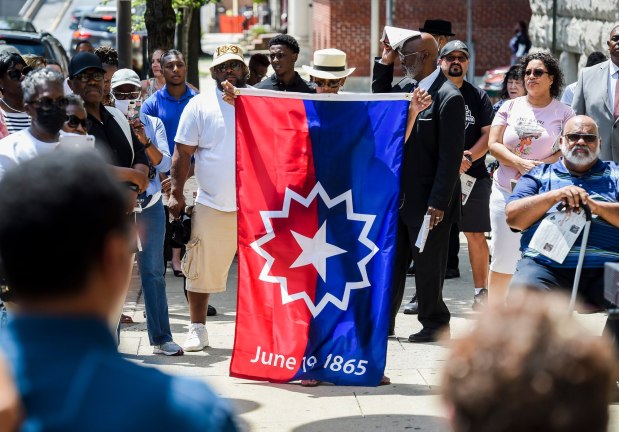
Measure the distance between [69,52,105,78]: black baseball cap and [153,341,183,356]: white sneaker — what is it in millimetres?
1797

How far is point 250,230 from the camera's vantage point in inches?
263

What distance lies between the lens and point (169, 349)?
738 centimetres

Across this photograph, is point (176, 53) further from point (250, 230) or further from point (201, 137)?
point (250, 230)

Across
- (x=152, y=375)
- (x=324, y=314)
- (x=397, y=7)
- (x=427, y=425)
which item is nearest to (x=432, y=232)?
(x=324, y=314)

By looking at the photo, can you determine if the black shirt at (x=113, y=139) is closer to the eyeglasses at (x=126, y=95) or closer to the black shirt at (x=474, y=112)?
the eyeglasses at (x=126, y=95)

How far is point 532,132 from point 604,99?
2.30ft

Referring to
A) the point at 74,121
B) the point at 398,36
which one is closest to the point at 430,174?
the point at 398,36

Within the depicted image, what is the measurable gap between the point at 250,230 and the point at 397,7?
2555 cm

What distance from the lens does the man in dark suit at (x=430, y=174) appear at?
23.7 ft

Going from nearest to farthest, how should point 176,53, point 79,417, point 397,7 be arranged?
point 79,417 → point 176,53 → point 397,7

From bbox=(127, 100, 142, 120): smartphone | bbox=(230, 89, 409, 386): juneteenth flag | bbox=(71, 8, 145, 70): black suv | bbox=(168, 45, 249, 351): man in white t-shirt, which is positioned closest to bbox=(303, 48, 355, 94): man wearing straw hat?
bbox=(168, 45, 249, 351): man in white t-shirt

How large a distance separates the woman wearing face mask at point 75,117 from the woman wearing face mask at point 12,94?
57.7 inches

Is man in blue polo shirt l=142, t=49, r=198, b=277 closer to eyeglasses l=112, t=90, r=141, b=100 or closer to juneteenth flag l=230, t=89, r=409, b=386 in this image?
eyeglasses l=112, t=90, r=141, b=100

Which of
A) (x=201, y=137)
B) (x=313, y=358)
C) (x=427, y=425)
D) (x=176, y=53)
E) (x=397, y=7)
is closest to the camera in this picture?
(x=427, y=425)
